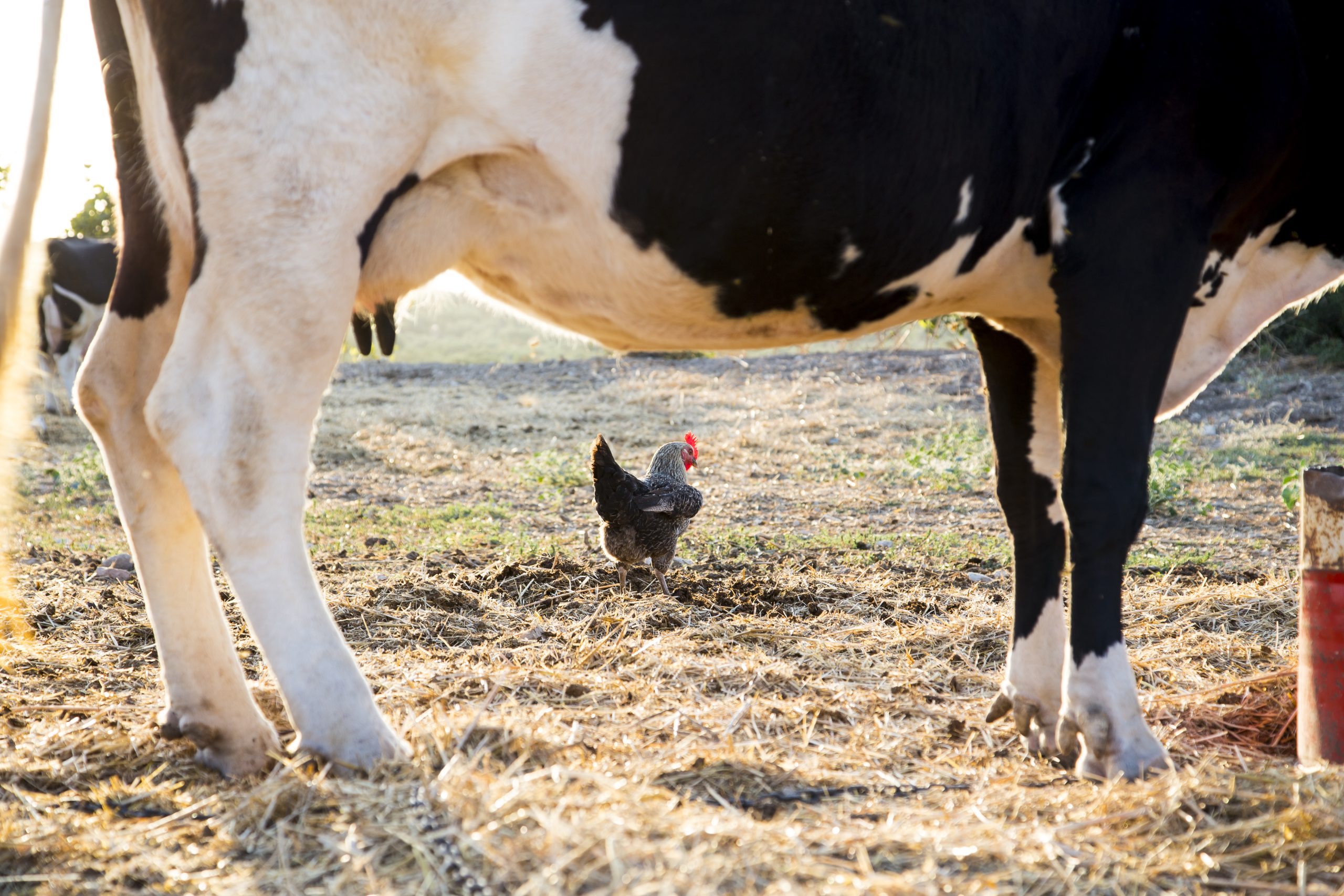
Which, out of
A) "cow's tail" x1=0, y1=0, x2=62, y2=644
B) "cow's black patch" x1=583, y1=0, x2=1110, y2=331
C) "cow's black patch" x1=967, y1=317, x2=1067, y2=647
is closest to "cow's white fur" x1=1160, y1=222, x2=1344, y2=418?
"cow's black patch" x1=967, y1=317, x2=1067, y2=647

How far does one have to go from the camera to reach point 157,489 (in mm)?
2674

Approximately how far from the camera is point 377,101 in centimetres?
229

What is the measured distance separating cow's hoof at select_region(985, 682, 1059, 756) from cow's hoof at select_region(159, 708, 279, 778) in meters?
1.92

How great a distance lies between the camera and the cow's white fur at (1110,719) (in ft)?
8.63

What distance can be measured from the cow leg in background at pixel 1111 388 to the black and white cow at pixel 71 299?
13.2m

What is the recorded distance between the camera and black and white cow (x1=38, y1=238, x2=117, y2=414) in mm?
13430

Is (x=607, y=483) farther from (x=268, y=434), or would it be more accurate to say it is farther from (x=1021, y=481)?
(x=268, y=434)

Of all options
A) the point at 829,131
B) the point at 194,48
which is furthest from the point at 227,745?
the point at 829,131

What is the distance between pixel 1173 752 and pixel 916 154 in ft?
5.59

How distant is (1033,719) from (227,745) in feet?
6.77

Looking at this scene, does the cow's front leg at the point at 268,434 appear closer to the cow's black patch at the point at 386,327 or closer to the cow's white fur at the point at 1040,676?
the cow's black patch at the point at 386,327

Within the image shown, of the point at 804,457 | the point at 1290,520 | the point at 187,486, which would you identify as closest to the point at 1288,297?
the point at 187,486

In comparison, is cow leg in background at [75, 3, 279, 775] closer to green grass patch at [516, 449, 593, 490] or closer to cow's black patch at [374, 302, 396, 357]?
Result: cow's black patch at [374, 302, 396, 357]

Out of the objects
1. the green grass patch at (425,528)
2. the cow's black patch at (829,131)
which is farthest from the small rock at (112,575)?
the cow's black patch at (829,131)
